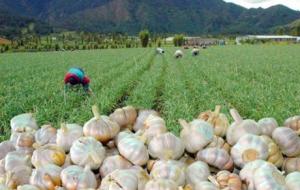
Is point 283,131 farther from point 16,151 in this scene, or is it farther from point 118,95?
point 118,95

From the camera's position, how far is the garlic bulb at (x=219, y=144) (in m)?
4.40

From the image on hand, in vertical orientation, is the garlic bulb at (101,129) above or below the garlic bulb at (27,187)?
above

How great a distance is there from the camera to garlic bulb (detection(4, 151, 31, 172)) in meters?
4.32

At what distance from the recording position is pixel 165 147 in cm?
423

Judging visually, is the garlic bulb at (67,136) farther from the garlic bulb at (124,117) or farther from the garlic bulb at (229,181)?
the garlic bulb at (229,181)

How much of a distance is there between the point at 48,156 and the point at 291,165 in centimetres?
206

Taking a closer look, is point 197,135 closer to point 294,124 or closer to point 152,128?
point 152,128

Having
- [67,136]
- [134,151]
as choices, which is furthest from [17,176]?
[134,151]

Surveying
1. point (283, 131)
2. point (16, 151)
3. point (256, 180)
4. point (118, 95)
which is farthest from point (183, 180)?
point (118, 95)

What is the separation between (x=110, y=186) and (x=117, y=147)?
2.60 feet

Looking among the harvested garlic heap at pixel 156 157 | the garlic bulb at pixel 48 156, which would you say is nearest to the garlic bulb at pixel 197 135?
the harvested garlic heap at pixel 156 157

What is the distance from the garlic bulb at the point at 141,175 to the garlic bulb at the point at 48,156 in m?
0.65

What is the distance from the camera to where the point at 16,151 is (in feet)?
15.4

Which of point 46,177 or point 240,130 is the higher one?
point 240,130
